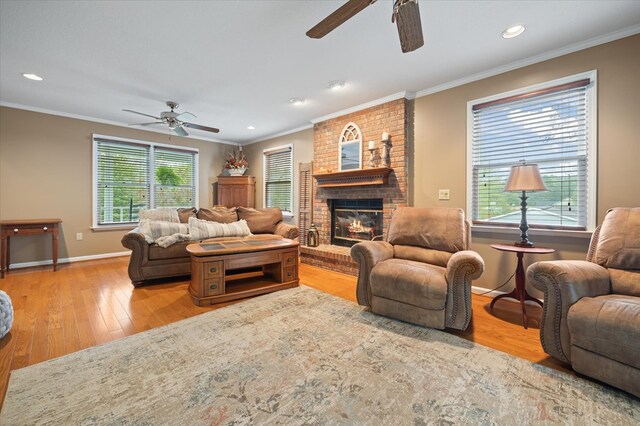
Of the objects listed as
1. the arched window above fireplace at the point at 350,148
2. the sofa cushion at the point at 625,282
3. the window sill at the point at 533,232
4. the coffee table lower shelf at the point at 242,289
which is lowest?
the coffee table lower shelf at the point at 242,289

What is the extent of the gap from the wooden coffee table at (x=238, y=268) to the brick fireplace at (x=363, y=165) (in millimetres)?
1022

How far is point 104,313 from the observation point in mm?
2584

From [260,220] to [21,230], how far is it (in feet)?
10.9

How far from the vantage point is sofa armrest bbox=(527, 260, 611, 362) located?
1.69 metres

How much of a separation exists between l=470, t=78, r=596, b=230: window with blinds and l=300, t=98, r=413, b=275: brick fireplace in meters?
0.88

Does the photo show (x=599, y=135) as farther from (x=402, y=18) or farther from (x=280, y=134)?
(x=280, y=134)

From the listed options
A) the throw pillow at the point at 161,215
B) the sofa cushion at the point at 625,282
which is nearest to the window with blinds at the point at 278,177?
the throw pillow at the point at 161,215

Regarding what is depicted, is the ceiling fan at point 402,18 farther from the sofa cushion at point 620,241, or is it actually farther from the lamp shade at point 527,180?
the sofa cushion at point 620,241

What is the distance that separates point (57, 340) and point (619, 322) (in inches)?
144

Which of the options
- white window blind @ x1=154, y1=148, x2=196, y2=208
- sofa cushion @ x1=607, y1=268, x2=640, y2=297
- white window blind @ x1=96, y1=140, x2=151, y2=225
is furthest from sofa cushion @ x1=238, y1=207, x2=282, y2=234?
sofa cushion @ x1=607, y1=268, x2=640, y2=297

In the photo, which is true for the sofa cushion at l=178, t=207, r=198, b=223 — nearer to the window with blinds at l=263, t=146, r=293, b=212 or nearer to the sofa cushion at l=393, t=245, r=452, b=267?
the window with blinds at l=263, t=146, r=293, b=212

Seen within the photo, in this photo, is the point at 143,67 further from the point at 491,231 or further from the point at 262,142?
the point at 491,231

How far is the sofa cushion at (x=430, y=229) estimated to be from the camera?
2.67m

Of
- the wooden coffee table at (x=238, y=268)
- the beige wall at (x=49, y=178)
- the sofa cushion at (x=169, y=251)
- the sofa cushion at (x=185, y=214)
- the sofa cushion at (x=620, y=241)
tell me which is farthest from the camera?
the sofa cushion at (x=185, y=214)
